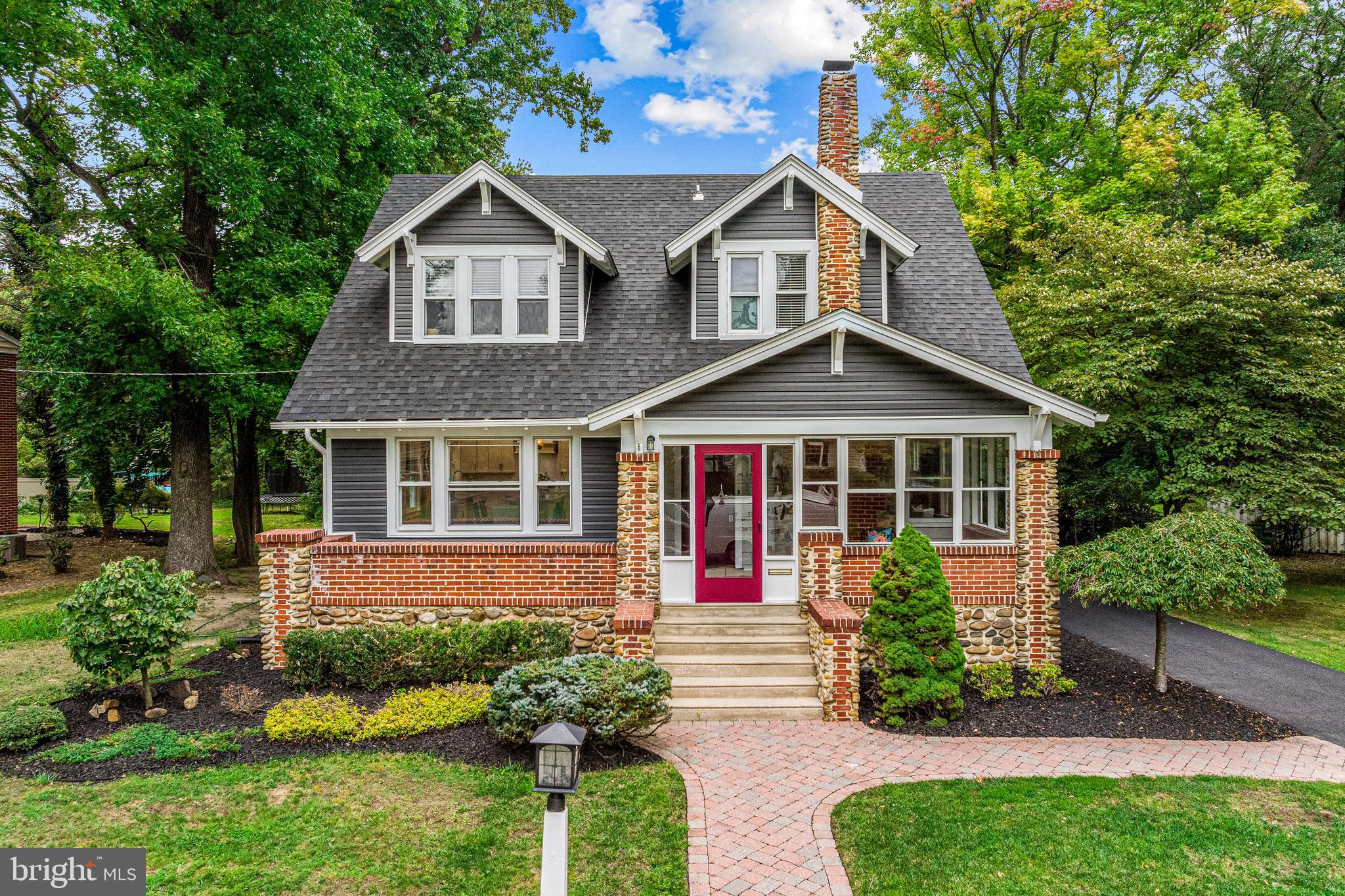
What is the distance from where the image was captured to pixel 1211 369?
11.6 metres

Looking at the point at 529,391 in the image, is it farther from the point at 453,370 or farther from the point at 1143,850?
the point at 1143,850

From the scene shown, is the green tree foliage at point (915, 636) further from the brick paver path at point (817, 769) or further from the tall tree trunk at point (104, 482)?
the tall tree trunk at point (104, 482)

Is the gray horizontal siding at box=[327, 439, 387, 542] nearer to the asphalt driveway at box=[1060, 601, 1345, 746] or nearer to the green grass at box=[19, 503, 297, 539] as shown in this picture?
the asphalt driveway at box=[1060, 601, 1345, 746]

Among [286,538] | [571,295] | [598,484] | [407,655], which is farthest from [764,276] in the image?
[286,538]

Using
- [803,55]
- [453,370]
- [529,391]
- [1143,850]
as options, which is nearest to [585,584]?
[529,391]

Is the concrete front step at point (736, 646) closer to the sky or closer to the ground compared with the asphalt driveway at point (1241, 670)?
closer to the sky

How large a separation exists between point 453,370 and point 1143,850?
35.5 feet

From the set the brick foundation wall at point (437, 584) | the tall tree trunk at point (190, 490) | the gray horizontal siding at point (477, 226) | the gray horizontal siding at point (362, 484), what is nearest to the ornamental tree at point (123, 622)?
the brick foundation wall at point (437, 584)

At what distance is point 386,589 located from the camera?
9.98 m

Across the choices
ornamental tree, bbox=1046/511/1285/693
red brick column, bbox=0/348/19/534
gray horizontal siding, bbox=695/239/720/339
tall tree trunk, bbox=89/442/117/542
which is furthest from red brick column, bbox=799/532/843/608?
red brick column, bbox=0/348/19/534

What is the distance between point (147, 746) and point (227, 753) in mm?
912

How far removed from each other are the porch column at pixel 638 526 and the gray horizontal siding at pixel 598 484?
1.55 meters

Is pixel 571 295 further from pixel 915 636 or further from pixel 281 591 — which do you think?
pixel 915 636

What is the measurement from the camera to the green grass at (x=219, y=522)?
26656 mm
